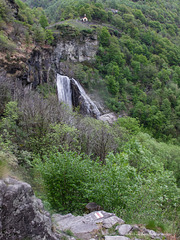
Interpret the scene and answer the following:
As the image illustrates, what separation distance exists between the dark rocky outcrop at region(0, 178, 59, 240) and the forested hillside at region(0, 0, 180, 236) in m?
0.65

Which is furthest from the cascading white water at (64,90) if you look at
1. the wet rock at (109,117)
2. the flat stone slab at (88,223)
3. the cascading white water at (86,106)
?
the flat stone slab at (88,223)

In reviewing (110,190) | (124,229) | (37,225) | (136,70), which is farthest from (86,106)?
(37,225)

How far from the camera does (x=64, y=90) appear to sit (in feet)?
107

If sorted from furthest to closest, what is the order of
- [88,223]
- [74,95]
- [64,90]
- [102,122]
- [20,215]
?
[74,95] → [64,90] → [102,122] → [88,223] → [20,215]

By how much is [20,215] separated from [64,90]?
29671 millimetres

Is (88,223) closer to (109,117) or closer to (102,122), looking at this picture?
(102,122)

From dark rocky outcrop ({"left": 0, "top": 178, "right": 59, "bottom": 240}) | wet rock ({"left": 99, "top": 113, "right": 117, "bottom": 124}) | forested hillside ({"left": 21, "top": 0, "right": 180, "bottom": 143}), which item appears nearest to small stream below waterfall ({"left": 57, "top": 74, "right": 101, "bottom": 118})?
wet rock ({"left": 99, "top": 113, "right": 117, "bottom": 124})

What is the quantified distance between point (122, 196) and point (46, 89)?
25367 mm

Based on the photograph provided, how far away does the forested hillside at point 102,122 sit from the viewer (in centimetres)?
687

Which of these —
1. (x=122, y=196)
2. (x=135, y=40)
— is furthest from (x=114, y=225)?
(x=135, y=40)

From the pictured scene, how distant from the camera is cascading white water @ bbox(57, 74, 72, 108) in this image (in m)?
31.4

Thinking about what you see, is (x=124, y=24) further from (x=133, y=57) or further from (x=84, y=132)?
(x=84, y=132)

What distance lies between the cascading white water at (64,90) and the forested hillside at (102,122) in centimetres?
155

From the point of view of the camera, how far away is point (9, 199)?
379cm
